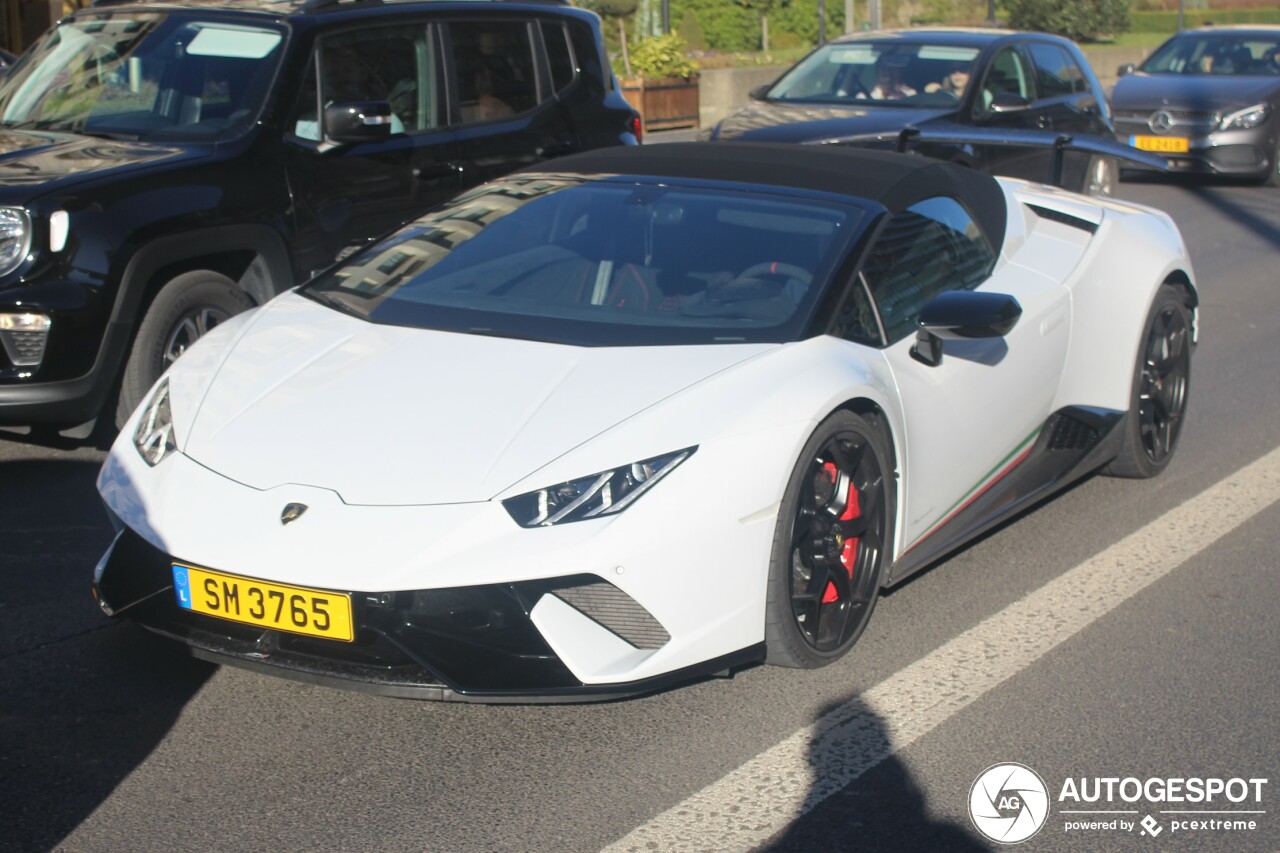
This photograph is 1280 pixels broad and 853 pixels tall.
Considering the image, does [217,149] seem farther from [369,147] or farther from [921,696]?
[921,696]

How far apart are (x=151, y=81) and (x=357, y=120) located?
1014mm

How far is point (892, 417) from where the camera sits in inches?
170

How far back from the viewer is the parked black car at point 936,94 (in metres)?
10.7

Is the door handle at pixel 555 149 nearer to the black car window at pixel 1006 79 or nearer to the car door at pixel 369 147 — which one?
the car door at pixel 369 147

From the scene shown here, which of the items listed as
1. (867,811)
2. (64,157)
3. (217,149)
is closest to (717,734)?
(867,811)

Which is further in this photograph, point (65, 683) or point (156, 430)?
point (156, 430)

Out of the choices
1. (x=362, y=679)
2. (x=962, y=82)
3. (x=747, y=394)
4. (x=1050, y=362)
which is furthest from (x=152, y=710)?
(x=962, y=82)

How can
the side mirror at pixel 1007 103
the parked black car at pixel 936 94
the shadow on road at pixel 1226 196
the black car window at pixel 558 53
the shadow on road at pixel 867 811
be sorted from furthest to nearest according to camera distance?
the shadow on road at pixel 1226 196
the side mirror at pixel 1007 103
the parked black car at pixel 936 94
the black car window at pixel 558 53
the shadow on road at pixel 867 811

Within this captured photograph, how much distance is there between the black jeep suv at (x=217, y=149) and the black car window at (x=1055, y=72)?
17.4ft

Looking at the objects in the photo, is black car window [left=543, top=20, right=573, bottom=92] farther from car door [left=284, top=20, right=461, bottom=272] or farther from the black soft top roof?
the black soft top roof

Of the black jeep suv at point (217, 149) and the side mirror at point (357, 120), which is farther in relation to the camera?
the side mirror at point (357, 120)

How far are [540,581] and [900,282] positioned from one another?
5.88 ft

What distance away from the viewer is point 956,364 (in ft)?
15.4

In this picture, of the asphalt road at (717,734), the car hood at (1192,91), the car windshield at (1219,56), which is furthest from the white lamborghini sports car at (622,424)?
the car windshield at (1219,56)
